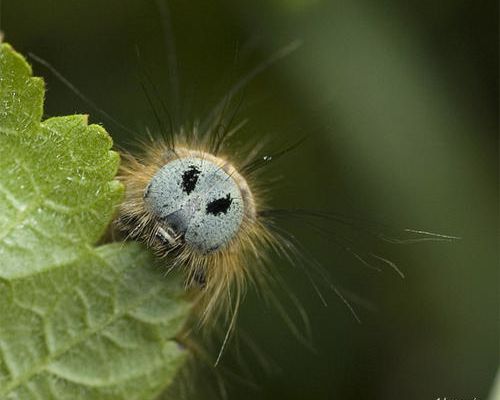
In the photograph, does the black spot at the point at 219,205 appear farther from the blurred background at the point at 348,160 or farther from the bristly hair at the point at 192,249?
the blurred background at the point at 348,160

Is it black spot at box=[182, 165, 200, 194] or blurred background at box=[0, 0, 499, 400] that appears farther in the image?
blurred background at box=[0, 0, 499, 400]

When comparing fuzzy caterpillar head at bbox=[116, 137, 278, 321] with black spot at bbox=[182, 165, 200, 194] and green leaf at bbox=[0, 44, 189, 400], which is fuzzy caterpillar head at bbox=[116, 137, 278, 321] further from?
green leaf at bbox=[0, 44, 189, 400]

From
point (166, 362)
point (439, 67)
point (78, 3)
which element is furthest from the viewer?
point (439, 67)

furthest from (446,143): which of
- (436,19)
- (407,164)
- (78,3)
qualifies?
(78,3)

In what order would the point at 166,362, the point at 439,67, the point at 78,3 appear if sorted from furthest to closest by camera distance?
the point at 439,67 < the point at 78,3 < the point at 166,362

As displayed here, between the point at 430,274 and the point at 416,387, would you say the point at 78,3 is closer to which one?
the point at 430,274

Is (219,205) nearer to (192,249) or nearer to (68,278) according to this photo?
(192,249)

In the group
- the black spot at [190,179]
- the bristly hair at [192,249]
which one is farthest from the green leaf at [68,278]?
the black spot at [190,179]

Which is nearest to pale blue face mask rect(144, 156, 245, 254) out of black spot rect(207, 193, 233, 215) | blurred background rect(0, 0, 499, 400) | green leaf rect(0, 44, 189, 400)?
black spot rect(207, 193, 233, 215)
